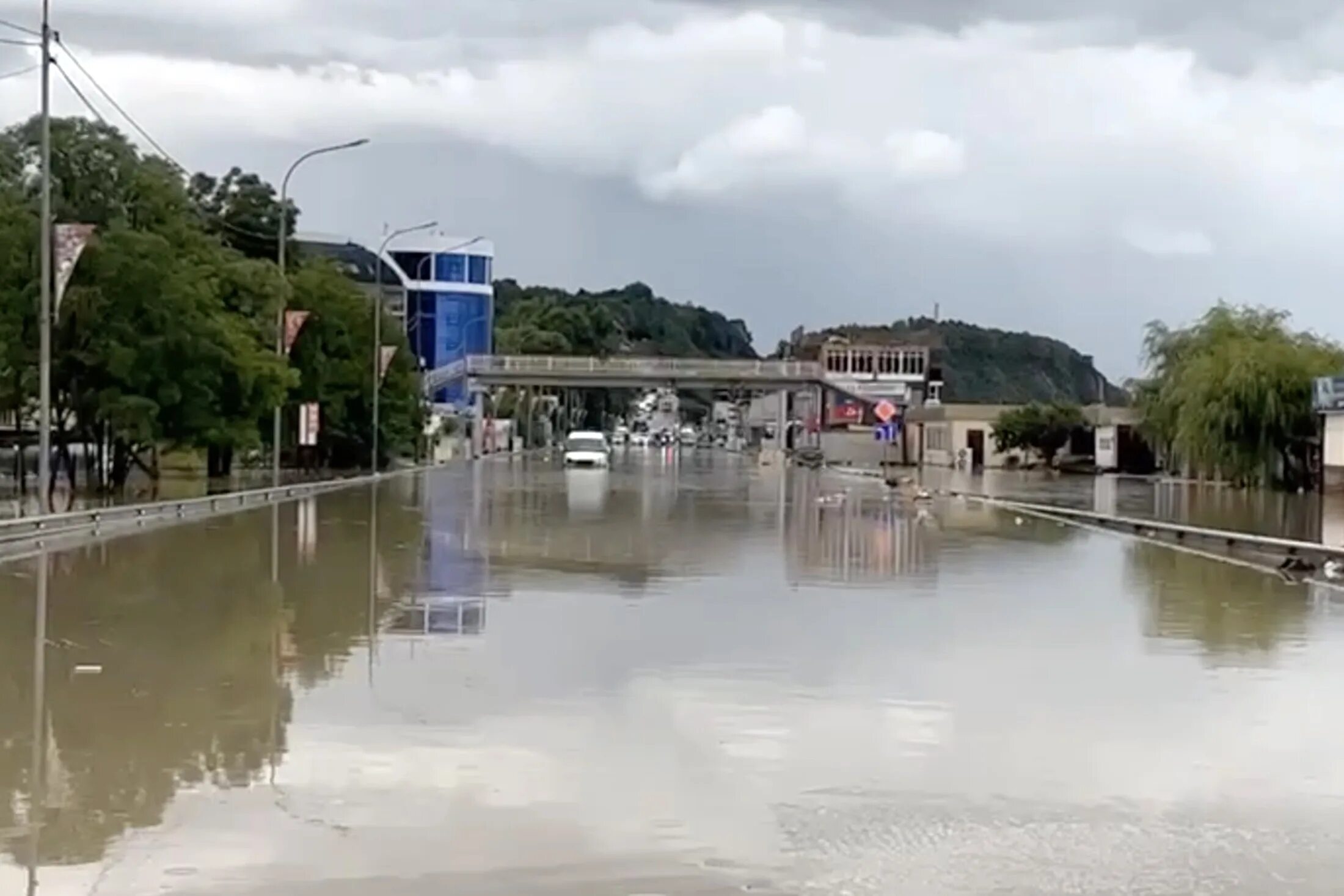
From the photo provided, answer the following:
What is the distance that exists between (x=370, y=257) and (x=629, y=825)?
153 meters

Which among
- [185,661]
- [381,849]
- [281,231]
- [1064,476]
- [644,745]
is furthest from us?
[1064,476]

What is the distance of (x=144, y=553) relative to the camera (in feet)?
101

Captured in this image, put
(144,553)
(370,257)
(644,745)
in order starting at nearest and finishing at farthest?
(644,745) < (144,553) < (370,257)

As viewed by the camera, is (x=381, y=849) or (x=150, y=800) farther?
(x=150, y=800)

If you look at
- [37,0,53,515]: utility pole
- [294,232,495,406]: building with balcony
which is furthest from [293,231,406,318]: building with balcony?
[37,0,53,515]: utility pole

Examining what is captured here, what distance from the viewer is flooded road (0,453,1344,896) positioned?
9.46 meters

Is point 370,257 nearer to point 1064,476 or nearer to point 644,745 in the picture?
point 1064,476

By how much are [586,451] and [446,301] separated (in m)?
61.9

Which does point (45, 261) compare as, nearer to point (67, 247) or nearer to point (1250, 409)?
point (67, 247)

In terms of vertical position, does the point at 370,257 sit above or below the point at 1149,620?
above

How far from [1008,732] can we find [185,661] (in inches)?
291

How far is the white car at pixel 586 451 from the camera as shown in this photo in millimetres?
104812

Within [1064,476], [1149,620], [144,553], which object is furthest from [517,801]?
[1064,476]

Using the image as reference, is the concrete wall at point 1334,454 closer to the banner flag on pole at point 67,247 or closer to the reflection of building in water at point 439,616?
the banner flag on pole at point 67,247
